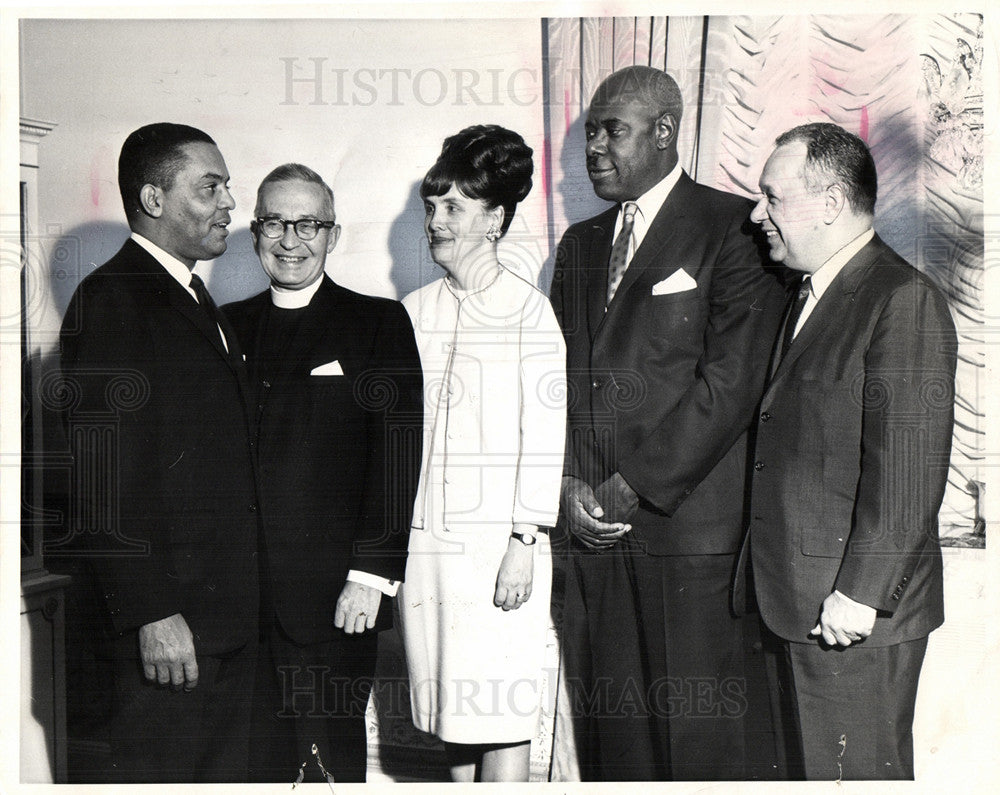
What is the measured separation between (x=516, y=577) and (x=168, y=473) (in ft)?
3.70

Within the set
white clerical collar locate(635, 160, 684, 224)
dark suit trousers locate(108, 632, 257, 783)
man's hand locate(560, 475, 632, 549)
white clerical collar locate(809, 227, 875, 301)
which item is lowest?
dark suit trousers locate(108, 632, 257, 783)

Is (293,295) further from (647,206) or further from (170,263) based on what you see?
(647,206)

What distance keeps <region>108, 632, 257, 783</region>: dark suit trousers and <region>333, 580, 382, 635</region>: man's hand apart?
283mm

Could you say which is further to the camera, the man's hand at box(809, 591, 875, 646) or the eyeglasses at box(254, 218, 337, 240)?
the eyeglasses at box(254, 218, 337, 240)

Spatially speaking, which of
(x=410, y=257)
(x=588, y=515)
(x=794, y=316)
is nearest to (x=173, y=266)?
(x=410, y=257)

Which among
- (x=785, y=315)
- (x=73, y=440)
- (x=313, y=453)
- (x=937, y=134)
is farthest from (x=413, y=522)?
(x=937, y=134)

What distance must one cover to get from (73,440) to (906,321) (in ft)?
8.61

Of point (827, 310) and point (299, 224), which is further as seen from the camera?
point (299, 224)

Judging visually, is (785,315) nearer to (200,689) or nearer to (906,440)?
(906,440)

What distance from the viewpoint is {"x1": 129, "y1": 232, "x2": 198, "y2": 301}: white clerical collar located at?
2936mm

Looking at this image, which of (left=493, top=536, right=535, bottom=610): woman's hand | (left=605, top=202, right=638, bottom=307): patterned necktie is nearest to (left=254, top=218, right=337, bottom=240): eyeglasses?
(left=605, top=202, right=638, bottom=307): patterned necktie

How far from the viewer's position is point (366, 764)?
119 inches

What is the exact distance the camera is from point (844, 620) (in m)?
2.84

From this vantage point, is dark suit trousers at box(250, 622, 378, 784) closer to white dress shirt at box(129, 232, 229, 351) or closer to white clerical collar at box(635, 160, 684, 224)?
white dress shirt at box(129, 232, 229, 351)
